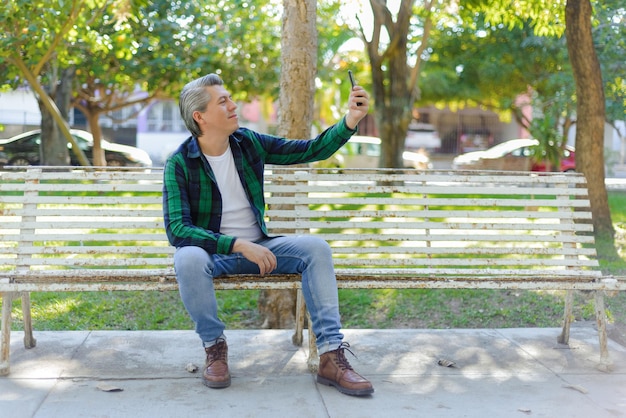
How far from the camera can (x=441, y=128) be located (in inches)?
1697

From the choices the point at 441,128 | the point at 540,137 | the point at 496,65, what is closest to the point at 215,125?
the point at 540,137

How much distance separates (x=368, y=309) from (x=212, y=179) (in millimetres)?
2444

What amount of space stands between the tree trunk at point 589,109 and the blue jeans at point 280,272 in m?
5.12

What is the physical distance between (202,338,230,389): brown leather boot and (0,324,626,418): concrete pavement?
43 mm

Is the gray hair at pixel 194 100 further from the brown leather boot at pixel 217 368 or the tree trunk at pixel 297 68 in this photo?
the tree trunk at pixel 297 68

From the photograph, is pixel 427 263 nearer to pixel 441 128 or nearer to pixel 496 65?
pixel 496 65

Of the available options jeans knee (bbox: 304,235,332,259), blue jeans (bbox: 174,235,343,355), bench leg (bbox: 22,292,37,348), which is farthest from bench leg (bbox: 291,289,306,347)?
bench leg (bbox: 22,292,37,348)

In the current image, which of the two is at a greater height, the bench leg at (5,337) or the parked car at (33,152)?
the parked car at (33,152)

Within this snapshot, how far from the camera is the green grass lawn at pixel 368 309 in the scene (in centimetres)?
554

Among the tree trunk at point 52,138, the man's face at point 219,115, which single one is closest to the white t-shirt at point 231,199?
the man's face at point 219,115

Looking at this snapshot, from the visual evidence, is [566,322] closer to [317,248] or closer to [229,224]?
[317,248]

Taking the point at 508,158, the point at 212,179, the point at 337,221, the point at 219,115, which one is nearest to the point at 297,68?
the point at 337,221

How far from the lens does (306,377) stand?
4055 mm

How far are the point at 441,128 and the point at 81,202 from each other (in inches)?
1566
